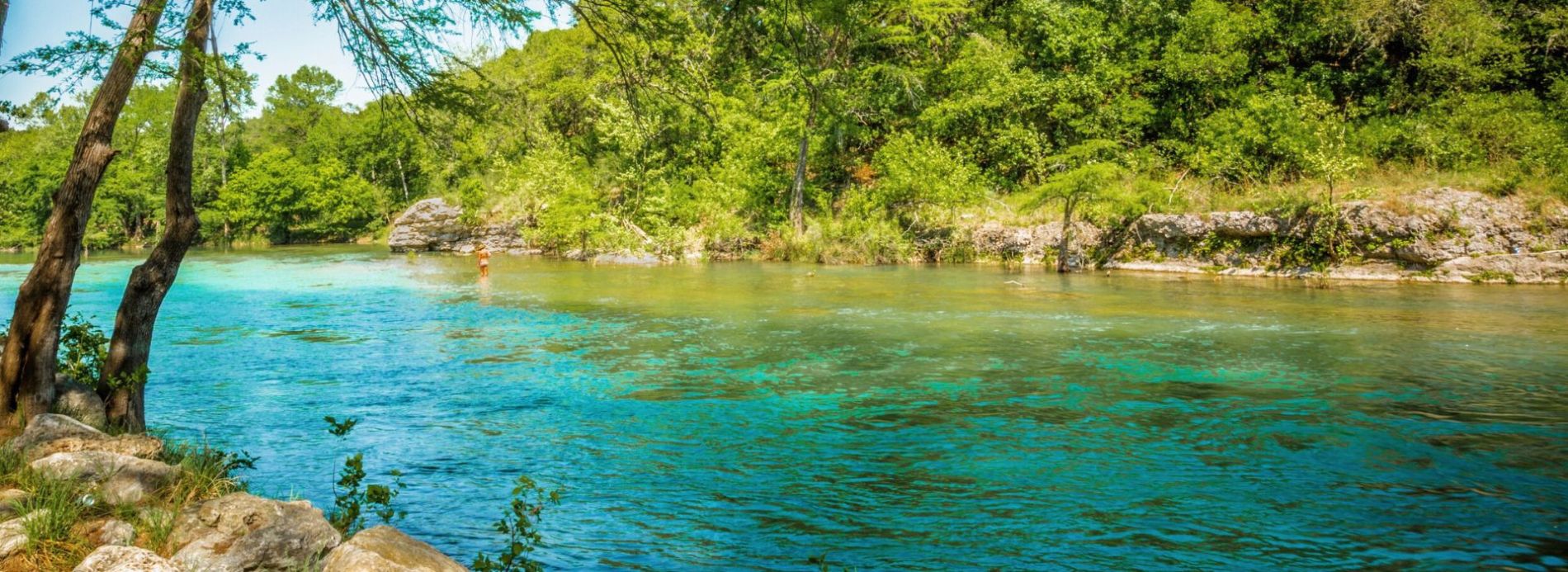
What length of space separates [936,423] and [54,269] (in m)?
7.87

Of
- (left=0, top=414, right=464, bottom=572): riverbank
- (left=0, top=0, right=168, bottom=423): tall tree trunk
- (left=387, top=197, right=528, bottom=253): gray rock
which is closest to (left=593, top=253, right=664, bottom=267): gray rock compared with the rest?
(left=387, top=197, right=528, bottom=253): gray rock

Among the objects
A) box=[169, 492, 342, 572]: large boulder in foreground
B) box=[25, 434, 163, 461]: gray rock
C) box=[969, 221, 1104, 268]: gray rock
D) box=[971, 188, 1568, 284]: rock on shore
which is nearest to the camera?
box=[169, 492, 342, 572]: large boulder in foreground

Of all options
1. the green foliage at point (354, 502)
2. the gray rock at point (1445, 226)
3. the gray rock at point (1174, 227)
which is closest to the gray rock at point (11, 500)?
the green foliage at point (354, 502)

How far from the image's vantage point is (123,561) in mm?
4562

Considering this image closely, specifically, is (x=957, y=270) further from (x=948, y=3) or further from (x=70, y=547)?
(x=70, y=547)

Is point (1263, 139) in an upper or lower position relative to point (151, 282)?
upper

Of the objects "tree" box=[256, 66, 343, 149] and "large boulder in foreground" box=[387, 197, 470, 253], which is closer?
"large boulder in foreground" box=[387, 197, 470, 253]

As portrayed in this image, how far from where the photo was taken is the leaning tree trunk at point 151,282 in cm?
760

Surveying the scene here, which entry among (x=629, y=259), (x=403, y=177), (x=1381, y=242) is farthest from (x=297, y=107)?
(x=1381, y=242)

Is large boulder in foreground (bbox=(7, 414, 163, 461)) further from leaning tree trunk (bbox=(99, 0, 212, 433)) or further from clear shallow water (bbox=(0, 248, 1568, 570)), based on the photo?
clear shallow water (bbox=(0, 248, 1568, 570))

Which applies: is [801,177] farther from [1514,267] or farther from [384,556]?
[384,556]

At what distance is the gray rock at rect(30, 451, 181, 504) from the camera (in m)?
5.74

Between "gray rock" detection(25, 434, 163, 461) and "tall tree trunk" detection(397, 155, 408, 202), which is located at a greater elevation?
"tall tree trunk" detection(397, 155, 408, 202)

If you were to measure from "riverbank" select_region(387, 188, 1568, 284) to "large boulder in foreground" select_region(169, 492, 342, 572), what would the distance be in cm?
2759
